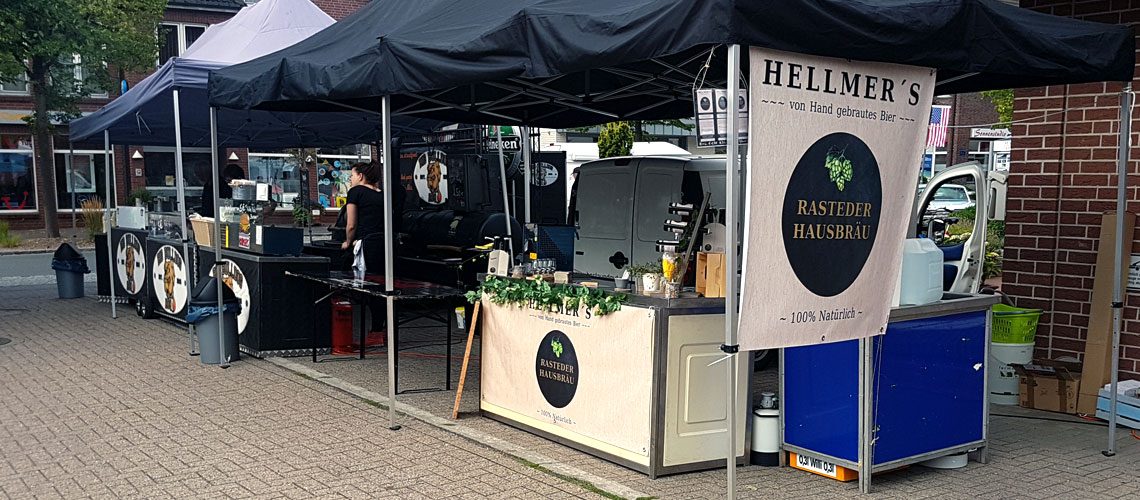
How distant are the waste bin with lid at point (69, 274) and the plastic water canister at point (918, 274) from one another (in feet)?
39.8

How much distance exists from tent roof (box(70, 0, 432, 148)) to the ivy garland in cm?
356

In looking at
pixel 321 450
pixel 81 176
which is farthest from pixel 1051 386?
pixel 81 176

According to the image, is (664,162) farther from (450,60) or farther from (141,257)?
(141,257)

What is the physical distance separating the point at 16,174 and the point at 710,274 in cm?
2923

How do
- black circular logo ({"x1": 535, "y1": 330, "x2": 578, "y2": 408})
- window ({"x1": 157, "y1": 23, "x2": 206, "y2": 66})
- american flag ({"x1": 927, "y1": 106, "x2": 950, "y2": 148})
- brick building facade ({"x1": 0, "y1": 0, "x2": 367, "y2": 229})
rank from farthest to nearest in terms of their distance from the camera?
window ({"x1": 157, "y1": 23, "x2": 206, "y2": 66})
brick building facade ({"x1": 0, "y1": 0, "x2": 367, "y2": 229})
american flag ({"x1": 927, "y1": 106, "x2": 950, "y2": 148})
black circular logo ({"x1": 535, "y1": 330, "x2": 578, "y2": 408})

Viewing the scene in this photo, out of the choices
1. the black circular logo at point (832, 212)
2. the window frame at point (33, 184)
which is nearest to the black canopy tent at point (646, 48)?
the black circular logo at point (832, 212)

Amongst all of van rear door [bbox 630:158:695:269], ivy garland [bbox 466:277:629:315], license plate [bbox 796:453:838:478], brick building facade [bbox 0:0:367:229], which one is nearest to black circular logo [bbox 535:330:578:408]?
ivy garland [bbox 466:277:629:315]

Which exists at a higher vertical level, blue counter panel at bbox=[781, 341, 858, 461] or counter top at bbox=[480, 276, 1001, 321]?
counter top at bbox=[480, 276, 1001, 321]

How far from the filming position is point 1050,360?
7602mm

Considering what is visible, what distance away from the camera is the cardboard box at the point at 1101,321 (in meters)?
6.93

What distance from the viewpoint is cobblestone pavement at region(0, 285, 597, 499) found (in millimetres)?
5320

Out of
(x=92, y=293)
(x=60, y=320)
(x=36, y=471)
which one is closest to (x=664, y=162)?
(x=36, y=471)

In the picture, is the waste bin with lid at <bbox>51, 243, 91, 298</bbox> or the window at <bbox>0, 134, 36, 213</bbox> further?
the window at <bbox>0, 134, 36, 213</bbox>

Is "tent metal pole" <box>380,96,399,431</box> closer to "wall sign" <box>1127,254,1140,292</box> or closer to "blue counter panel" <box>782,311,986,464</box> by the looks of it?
"blue counter panel" <box>782,311,986,464</box>
